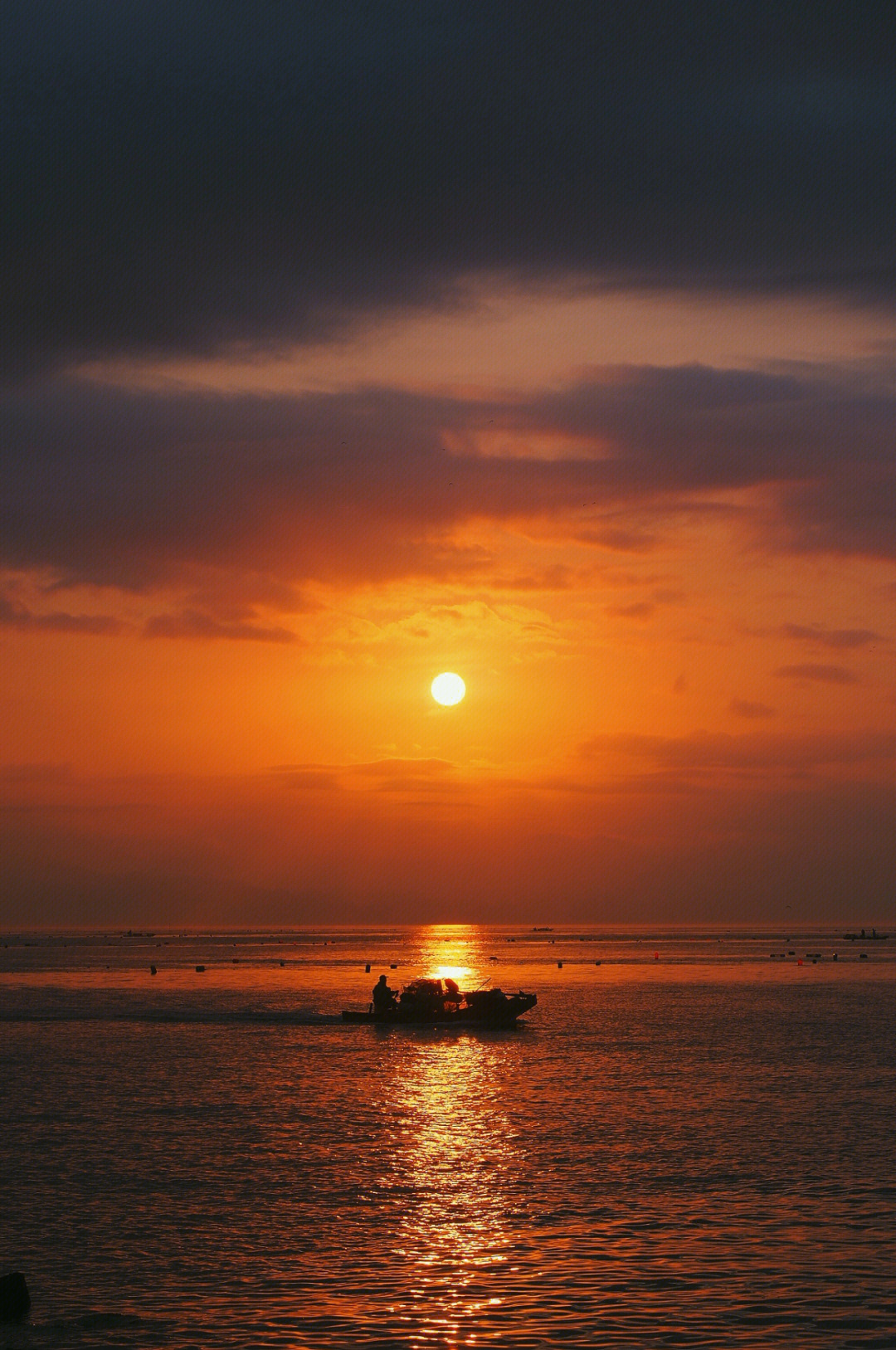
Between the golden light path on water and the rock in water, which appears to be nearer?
the rock in water

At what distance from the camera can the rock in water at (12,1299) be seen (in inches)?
1032

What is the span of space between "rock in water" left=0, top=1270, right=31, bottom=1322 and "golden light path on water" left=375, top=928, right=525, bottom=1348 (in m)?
6.93

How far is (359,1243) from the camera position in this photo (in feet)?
103

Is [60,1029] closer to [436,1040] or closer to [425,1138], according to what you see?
[436,1040]

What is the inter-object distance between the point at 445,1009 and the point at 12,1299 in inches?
2624

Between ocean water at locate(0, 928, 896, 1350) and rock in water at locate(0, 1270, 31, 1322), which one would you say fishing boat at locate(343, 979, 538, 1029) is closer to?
ocean water at locate(0, 928, 896, 1350)

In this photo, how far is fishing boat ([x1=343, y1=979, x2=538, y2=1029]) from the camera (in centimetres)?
8931

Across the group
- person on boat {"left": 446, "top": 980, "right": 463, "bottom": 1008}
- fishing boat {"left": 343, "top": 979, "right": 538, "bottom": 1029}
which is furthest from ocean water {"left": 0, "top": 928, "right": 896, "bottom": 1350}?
person on boat {"left": 446, "top": 980, "right": 463, "bottom": 1008}

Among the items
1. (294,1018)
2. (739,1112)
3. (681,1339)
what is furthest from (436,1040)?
(681,1339)

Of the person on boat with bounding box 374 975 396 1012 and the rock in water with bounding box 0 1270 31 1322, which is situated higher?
the person on boat with bounding box 374 975 396 1012

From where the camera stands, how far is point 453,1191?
121 ft

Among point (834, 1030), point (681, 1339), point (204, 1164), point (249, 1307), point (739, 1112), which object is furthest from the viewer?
point (834, 1030)

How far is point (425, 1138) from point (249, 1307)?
1956cm

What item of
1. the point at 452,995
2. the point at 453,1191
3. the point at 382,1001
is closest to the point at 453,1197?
the point at 453,1191
